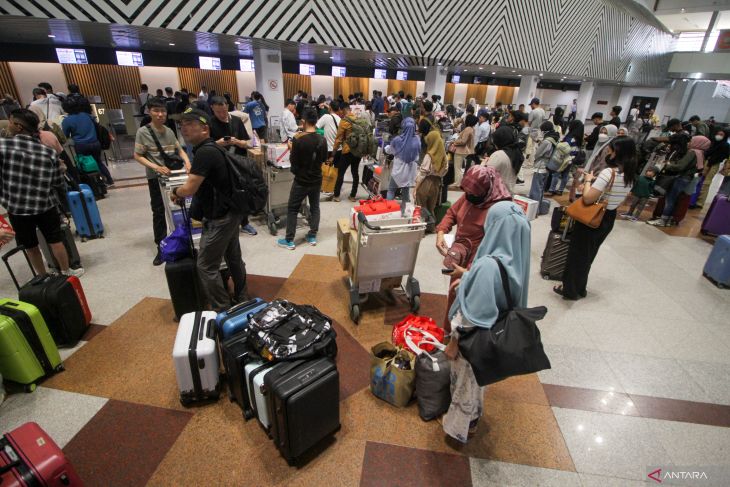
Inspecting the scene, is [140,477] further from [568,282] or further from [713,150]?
[713,150]

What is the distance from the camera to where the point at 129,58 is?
14.2m

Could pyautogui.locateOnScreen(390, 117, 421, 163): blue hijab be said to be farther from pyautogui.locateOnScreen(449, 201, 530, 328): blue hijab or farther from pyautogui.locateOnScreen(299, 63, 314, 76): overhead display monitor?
pyautogui.locateOnScreen(299, 63, 314, 76): overhead display monitor

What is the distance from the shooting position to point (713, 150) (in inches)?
279

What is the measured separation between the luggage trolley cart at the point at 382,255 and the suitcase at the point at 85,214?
4080 millimetres

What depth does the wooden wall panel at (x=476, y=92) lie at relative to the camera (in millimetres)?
24719

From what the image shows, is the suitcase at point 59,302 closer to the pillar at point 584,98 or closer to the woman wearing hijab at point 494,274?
the woman wearing hijab at point 494,274

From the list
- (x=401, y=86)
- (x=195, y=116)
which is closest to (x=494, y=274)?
(x=195, y=116)

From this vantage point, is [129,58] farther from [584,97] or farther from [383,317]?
[584,97]

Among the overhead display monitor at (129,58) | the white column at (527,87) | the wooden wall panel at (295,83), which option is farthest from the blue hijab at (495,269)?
the white column at (527,87)

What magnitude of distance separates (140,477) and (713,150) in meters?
10.4

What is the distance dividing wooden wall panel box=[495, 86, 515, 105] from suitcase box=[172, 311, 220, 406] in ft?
92.8

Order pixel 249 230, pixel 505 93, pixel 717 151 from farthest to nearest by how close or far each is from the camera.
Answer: pixel 505 93, pixel 717 151, pixel 249 230

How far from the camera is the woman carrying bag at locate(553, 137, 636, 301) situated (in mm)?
3406

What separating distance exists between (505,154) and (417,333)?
271 cm
